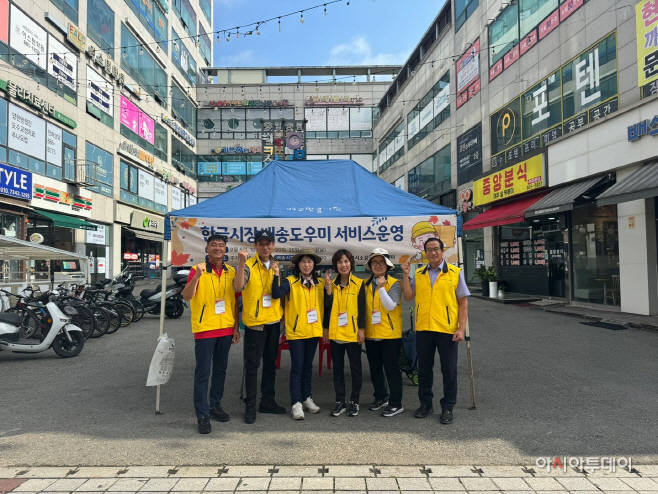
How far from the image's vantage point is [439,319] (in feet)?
14.3

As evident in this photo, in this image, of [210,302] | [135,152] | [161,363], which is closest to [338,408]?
[210,302]

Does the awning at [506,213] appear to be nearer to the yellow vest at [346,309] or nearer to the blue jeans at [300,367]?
the yellow vest at [346,309]

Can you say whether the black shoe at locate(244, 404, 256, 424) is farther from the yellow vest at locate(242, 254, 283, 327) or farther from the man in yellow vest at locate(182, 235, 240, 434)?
the yellow vest at locate(242, 254, 283, 327)

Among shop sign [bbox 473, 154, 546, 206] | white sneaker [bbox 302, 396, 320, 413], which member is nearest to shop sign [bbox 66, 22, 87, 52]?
shop sign [bbox 473, 154, 546, 206]

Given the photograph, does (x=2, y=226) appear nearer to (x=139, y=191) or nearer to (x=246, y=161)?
(x=139, y=191)

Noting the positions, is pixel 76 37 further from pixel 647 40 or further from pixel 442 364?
pixel 442 364

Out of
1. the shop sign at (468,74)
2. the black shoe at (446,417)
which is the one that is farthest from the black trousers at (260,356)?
the shop sign at (468,74)

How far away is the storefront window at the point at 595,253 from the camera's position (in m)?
12.4

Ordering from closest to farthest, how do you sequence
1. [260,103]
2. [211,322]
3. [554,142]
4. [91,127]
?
[211,322], [554,142], [91,127], [260,103]

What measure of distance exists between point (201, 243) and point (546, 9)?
1572cm

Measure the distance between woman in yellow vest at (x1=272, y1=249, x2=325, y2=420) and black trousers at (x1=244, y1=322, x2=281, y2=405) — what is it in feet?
0.60

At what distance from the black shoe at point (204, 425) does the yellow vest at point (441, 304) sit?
2244mm

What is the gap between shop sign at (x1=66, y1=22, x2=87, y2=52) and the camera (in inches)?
779

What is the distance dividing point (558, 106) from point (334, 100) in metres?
33.4
